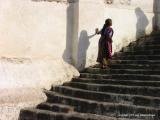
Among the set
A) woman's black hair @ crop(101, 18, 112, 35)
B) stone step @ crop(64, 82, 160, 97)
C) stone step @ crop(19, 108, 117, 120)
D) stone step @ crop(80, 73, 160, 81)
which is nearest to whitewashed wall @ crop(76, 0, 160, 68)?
woman's black hair @ crop(101, 18, 112, 35)

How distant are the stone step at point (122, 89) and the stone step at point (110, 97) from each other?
0.22 m

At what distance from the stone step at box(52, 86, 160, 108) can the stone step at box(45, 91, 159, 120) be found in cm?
26

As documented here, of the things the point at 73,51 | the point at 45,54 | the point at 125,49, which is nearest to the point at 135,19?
the point at 125,49

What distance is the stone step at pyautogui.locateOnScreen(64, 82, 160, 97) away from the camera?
7.90 m

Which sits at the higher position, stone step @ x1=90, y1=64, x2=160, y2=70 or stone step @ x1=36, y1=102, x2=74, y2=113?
stone step @ x1=90, y1=64, x2=160, y2=70

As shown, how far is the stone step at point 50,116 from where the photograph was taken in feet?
23.9

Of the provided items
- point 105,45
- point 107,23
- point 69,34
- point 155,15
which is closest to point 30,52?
point 69,34

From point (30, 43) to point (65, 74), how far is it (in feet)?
3.81

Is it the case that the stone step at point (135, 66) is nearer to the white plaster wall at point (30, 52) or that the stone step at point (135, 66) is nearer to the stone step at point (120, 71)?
the stone step at point (120, 71)

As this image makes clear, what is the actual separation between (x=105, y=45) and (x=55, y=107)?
2.54 metres

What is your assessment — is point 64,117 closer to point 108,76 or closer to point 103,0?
point 108,76

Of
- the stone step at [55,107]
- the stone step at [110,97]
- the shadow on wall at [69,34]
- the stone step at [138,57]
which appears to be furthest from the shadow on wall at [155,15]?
the stone step at [55,107]

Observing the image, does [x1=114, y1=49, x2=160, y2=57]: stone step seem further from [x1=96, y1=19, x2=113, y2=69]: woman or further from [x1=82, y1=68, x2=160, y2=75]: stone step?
[x1=82, y1=68, x2=160, y2=75]: stone step

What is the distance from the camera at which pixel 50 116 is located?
26.4 ft
